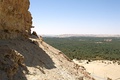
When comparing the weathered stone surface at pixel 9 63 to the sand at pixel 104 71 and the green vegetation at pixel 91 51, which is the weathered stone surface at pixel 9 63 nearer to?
the sand at pixel 104 71

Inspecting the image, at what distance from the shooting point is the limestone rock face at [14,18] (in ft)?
59.5

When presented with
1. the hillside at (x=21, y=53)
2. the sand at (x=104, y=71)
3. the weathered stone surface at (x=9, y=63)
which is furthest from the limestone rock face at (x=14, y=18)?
the sand at (x=104, y=71)

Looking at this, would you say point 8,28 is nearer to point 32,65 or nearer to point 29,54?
point 29,54

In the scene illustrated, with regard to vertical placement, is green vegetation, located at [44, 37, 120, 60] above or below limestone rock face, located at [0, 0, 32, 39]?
below

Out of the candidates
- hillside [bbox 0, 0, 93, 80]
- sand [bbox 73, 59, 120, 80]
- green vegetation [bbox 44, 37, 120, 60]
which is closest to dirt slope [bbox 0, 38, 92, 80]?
hillside [bbox 0, 0, 93, 80]

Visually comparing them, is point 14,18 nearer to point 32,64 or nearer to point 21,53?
point 21,53

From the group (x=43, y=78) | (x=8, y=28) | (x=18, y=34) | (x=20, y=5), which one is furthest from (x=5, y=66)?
(x=20, y=5)

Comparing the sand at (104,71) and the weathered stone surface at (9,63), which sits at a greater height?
the weathered stone surface at (9,63)

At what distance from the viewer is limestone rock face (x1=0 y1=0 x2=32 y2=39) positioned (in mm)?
18141

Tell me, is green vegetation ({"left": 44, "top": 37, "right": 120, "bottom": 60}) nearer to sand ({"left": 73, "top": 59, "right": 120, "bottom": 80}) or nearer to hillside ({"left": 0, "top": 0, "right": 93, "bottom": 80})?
sand ({"left": 73, "top": 59, "right": 120, "bottom": 80})

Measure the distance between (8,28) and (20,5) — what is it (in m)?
3.25

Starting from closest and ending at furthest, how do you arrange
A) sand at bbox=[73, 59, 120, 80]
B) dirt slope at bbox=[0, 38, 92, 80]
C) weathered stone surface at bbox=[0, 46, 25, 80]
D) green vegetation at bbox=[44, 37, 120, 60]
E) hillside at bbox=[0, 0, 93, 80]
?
1. weathered stone surface at bbox=[0, 46, 25, 80]
2. dirt slope at bbox=[0, 38, 92, 80]
3. hillside at bbox=[0, 0, 93, 80]
4. sand at bbox=[73, 59, 120, 80]
5. green vegetation at bbox=[44, 37, 120, 60]

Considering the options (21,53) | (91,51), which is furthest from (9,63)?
(91,51)

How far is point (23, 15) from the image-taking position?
21891 millimetres
